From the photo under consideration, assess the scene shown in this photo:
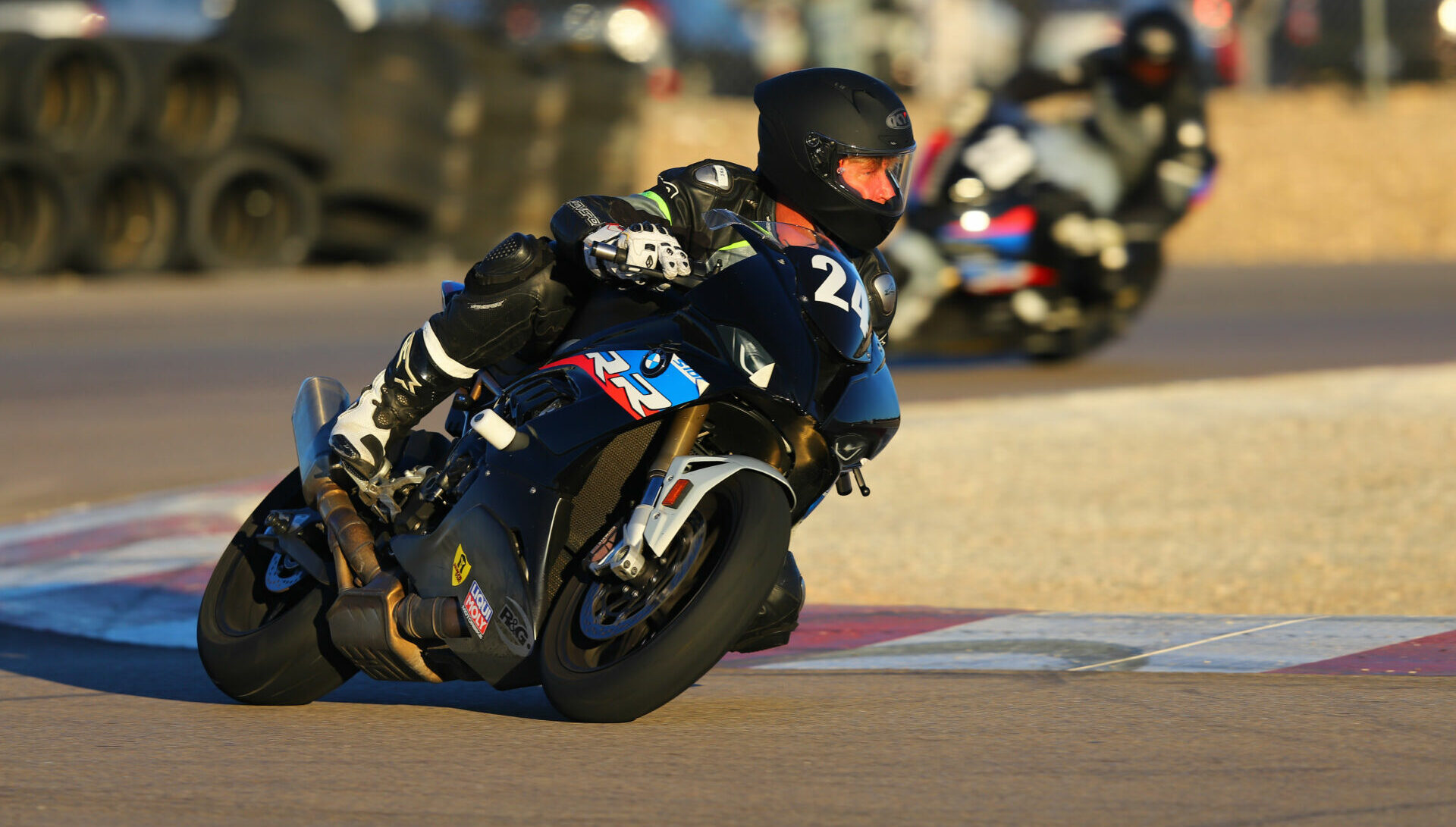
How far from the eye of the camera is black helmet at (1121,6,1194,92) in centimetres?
1275

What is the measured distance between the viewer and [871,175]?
487 centimetres

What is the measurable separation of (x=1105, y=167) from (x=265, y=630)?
355 inches

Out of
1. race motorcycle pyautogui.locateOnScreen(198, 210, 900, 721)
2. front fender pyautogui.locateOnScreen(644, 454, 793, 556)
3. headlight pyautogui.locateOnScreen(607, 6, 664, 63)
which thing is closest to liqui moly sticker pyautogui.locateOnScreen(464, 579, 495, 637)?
race motorcycle pyautogui.locateOnScreen(198, 210, 900, 721)

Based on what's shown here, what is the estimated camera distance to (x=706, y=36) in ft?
91.0

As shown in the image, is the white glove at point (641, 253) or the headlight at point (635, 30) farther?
the headlight at point (635, 30)

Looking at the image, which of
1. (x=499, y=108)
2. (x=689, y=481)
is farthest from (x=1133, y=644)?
(x=499, y=108)

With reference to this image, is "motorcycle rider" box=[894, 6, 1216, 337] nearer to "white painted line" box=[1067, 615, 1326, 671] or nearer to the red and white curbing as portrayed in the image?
the red and white curbing

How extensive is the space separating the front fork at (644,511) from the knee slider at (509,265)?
61cm

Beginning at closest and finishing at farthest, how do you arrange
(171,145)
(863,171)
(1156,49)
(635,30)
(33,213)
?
1. (863,171)
2. (1156,49)
3. (33,213)
4. (171,145)
5. (635,30)

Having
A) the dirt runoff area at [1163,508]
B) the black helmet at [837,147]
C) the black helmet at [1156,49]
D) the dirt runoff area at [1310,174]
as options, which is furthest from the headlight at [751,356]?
the dirt runoff area at [1310,174]

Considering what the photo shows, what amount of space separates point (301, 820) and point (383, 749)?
0.61m

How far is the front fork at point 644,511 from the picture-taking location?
14.1 feet

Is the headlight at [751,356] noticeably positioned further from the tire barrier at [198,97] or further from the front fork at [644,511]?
the tire barrier at [198,97]

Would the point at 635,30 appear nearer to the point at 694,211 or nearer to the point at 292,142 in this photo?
the point at 292,142
